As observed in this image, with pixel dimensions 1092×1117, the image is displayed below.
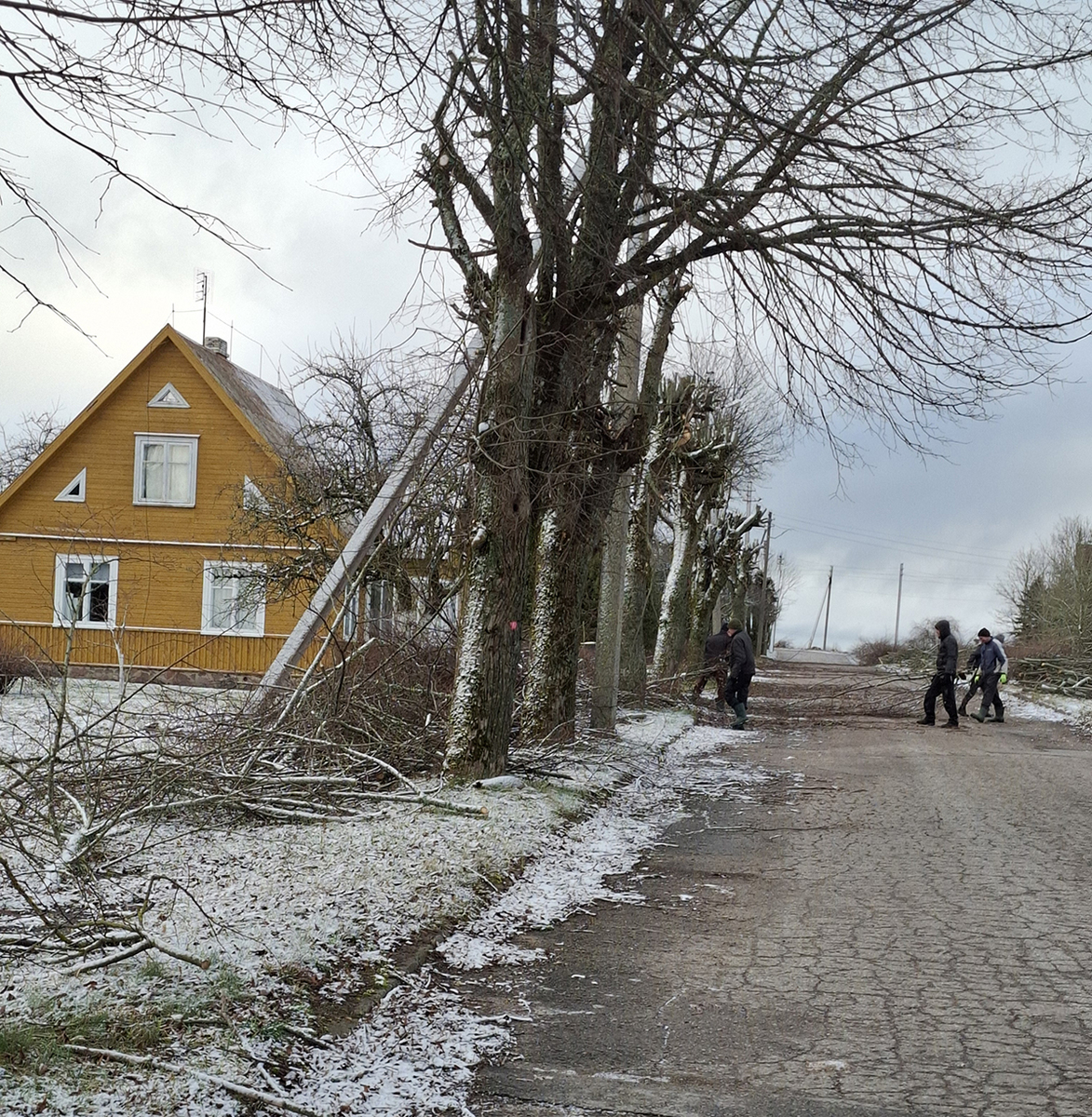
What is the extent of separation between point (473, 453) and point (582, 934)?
4.80 metres

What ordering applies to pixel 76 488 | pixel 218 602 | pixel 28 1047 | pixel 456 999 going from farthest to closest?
pixel 76 488, pixel 218 602, pixel 456 999, pixel 28 1047

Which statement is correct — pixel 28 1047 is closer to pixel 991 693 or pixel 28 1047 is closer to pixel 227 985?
pixel 227 985

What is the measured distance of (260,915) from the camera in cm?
568

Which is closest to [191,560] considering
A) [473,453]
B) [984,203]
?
[473,453]

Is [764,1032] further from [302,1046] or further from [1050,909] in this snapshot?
[1050,909]

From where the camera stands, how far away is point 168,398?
1120 inches

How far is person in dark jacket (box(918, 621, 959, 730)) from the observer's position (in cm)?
2139

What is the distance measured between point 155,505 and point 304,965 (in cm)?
2476

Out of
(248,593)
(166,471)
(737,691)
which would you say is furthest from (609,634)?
(166,471)

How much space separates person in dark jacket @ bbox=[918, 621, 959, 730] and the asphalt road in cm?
1056

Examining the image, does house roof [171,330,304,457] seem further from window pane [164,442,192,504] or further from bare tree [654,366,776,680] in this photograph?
bare tree [654,366,776,680]

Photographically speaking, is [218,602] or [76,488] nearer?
[218,602]

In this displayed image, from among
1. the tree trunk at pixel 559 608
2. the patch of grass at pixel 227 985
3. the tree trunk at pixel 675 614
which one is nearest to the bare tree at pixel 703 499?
the tree trunk at pixel 675 614

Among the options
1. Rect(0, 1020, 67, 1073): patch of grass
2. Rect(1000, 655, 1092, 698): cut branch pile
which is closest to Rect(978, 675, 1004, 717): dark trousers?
Rect(1000, 655, 1092, 698): cut branch pile
